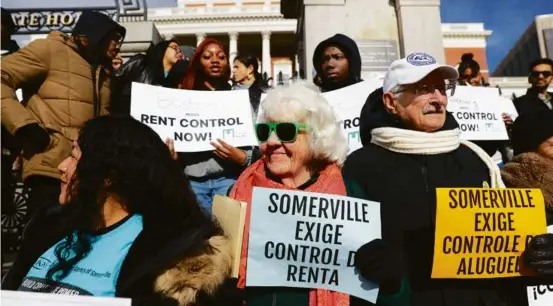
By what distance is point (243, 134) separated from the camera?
3352 mm

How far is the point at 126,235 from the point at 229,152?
4.93 ft

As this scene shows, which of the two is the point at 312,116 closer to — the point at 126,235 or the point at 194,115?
the point at 126,235

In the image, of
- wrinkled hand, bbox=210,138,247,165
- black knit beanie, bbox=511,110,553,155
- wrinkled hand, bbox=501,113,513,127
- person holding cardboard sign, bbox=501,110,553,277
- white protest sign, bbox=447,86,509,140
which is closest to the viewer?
person holding cardboard sign, bbox=501,110,553,277

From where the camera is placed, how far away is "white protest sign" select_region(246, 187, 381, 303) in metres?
1.78

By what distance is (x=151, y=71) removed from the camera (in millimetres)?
3889

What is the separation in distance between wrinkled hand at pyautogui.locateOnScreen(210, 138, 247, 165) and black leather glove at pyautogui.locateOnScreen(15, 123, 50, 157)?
106cm

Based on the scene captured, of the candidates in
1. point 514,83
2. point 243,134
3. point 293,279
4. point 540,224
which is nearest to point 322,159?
point 293,279

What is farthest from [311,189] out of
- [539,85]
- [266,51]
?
[266,51]

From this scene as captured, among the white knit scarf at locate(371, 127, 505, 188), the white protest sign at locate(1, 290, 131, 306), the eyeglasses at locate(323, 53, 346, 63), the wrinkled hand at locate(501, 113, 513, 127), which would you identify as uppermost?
the eyeglasses at locate(323, 53, 346, 63)

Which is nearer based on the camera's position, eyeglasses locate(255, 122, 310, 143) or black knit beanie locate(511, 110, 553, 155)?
eyeglasses locate(255, 122, 310, 143)

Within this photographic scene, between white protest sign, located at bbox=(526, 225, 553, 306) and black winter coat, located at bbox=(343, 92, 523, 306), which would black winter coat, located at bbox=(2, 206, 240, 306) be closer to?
black winter coat, located at bbox=(343, 92, 523, 306)

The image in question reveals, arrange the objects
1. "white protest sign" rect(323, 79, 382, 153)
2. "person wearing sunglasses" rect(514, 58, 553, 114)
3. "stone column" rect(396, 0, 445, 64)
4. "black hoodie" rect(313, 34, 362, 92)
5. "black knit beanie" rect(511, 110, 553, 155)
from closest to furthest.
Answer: "black knit beanie" rect(511, 110, 553, 155), "white protest sign" rect(323, 79, 382, 153), "black hoodie" rect(313, 34, 362, 92), "person wearing sunglasses" rect(514, 58, 553, 114), "stone column" rect(396, 0, 445, 64)

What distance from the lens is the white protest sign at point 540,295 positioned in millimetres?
2057

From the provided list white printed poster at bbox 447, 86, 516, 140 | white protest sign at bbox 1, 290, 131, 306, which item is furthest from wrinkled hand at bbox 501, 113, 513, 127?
white protest sign at bbox 1, 290, 131, 306
